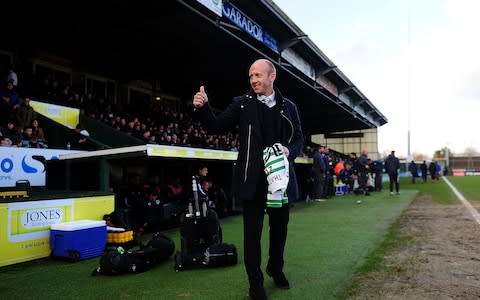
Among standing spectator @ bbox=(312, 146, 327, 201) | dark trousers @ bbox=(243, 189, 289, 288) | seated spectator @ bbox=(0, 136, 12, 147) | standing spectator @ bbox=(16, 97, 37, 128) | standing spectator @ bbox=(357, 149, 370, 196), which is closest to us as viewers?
dark trousers @ bbox=(243, 189, 289, 288)

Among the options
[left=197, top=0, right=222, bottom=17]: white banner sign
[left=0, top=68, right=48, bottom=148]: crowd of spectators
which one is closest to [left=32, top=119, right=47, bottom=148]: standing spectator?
[left=0, top=68, right=48, bottom=148]: crowd of spectators

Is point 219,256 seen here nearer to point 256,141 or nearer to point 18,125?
point 256,141

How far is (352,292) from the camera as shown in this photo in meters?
3.73

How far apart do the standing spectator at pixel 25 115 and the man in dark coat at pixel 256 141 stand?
28.1 feet

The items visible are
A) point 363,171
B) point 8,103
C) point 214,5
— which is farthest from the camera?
point 363,171

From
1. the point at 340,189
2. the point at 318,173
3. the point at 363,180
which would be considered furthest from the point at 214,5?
the point at 340,189

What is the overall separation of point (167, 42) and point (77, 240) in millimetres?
11422

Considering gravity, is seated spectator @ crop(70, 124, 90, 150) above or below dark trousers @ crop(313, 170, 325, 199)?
above

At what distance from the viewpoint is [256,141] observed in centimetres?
349

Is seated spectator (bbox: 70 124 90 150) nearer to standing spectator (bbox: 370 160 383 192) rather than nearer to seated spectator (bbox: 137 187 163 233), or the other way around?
seated spectator (bbox: 137 187 163 233)

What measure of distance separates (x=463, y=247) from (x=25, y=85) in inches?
514

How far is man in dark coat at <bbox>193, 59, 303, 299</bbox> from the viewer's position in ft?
11.2

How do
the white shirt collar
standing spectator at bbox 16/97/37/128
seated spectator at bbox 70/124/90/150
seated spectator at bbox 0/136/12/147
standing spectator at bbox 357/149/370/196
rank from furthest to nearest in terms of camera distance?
1. standing spectator at bbox 357/149/370/196
2. seated spectator at bbox 70/124/90/150
3. standing spectator at bbox 16/97/37/128
4. seated spectator at bbox 0/136/12/147
5. the white shirt collar

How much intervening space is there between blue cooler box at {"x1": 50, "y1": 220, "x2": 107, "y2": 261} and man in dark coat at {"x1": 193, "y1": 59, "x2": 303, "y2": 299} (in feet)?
11.1
